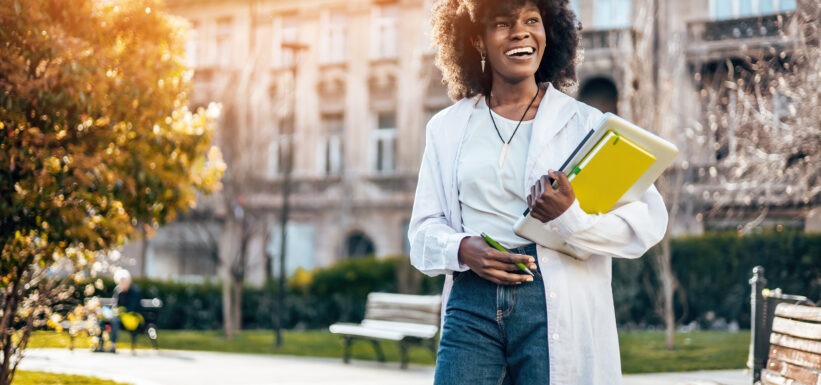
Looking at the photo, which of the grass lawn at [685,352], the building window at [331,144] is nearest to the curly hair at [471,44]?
the grass lawn at [685,352]

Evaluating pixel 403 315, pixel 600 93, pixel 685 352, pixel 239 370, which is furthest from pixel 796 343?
pixel 600 93

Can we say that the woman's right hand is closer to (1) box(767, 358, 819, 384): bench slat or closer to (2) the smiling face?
(2) the smiling face

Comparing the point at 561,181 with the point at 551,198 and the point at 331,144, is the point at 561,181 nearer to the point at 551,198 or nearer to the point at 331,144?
the point at 551,198

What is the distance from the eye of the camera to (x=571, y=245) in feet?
11.2

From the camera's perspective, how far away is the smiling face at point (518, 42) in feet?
12.1

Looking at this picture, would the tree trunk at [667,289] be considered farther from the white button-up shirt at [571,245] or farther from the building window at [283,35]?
the building window at [283,35]

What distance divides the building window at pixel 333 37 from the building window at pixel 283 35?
42.1 inches

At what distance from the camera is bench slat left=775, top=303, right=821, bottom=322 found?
554cm

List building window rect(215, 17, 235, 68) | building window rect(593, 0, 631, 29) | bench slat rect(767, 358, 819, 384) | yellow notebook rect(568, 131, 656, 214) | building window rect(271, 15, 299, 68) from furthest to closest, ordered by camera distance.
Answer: building window rect(215, 17, 235, 68) → building window rect(271, 15, 299, 68) → building window rect(593, 0, 631, 29) → bench slat rect(767, 358, 819, 384) → yellow notebook rect(568, 131, 656, 214)

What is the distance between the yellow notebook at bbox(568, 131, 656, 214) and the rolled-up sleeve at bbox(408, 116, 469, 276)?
17.2 inches

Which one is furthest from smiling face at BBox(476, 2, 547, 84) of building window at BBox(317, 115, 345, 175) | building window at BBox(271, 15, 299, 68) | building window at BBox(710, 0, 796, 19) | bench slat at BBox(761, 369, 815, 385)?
building window at BBox(271, 15, 299, 68)

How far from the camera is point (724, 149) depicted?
→ 90.3ft

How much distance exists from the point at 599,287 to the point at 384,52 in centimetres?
3338

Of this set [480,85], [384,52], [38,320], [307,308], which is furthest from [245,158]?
[480,85]
